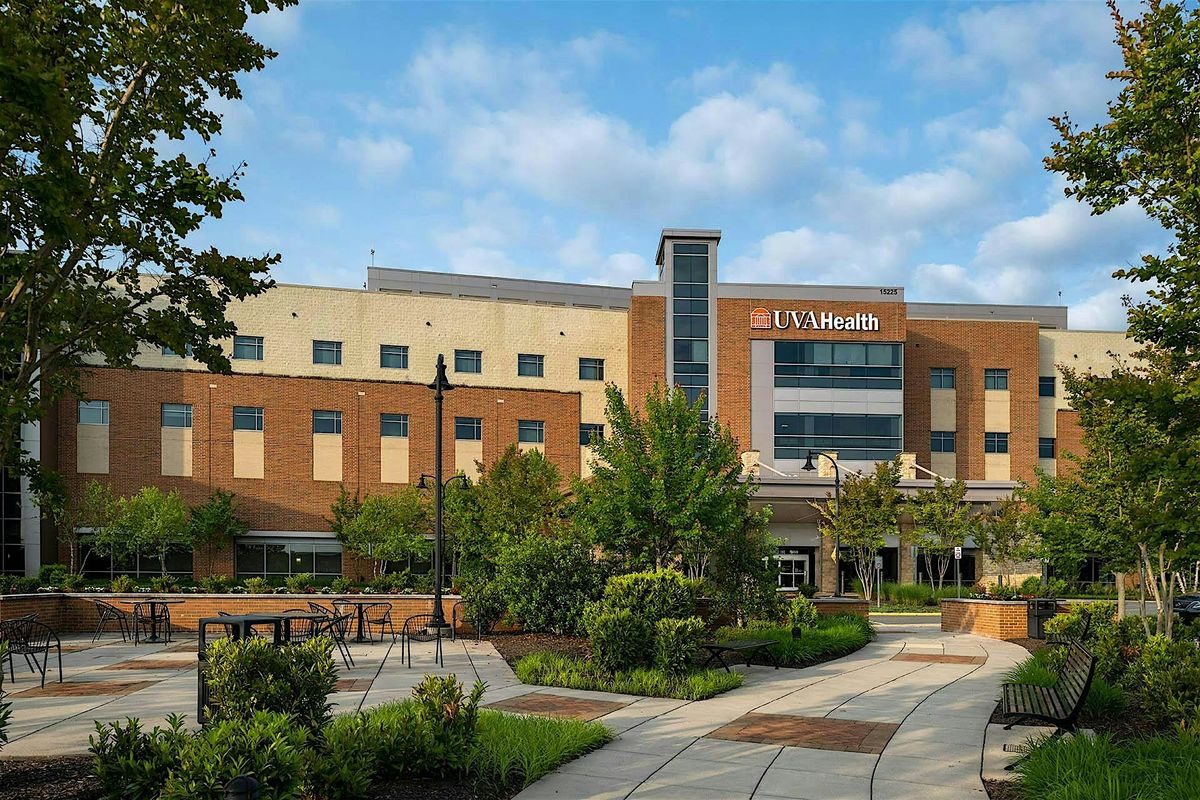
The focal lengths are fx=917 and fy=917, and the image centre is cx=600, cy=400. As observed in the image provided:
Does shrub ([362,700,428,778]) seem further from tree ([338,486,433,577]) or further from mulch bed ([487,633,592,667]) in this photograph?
tree ([338,486,433,577])

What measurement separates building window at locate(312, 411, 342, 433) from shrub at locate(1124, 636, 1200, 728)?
128 feet

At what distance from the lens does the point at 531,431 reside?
1922 inches

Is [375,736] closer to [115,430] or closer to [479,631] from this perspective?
[479,631]

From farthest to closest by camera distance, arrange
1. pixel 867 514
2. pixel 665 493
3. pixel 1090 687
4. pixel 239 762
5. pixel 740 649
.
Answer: pixel 867 514 < pixel 665 493 < pixel 740 649 < pixel 1090 687 < pixel 239 762

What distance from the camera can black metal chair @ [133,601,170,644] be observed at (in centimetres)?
2002

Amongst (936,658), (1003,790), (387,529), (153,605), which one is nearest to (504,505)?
(153,605)

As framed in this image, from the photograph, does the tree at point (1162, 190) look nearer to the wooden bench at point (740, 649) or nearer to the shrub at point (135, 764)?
the wooden bench at point (740, 649)

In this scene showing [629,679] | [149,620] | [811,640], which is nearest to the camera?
[629,679]

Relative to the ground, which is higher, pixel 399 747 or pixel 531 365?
pixel 531 365

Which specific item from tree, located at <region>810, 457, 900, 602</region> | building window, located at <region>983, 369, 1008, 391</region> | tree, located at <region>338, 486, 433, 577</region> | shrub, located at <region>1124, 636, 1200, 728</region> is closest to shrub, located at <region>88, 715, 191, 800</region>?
shrub, located at <region>1124, 636, 1200, 728</region>

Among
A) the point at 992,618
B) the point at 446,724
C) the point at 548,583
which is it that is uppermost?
the point at 446,724

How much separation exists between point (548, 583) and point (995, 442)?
43.2m

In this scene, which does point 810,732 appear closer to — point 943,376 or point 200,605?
point 200,605

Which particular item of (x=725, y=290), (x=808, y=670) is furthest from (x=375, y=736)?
(x=725, y=290)
